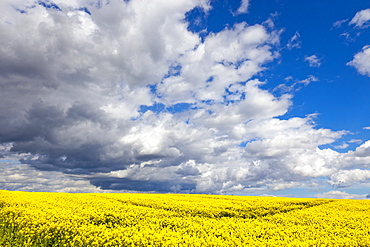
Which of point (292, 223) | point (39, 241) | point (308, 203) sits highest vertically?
point (308, 203)

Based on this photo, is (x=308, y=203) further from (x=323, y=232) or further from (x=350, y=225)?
(x=323, y=232)

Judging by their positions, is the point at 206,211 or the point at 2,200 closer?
the point at 206,211

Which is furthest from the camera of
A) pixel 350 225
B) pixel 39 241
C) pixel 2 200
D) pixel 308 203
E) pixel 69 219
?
pixel 308 203

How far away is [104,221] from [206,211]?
9.59 m

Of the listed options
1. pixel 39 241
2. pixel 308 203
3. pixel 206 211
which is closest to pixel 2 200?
pixel 39 241

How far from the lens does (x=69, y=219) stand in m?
19.1

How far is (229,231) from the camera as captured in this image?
17.9 m

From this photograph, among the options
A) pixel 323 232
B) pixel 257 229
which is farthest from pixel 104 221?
pixel 323 232

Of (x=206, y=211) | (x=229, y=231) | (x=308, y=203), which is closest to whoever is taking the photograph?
(x=229, y=231)

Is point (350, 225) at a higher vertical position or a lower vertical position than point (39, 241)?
higher

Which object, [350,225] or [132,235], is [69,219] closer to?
[132,235]

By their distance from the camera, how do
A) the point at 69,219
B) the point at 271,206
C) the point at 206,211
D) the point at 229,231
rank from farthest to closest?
the point at 271,206, the point at 206,211, the point at 69,219, the point at 229,231

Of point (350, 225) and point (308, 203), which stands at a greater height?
point (308, 203)

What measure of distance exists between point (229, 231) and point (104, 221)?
9601 mm
